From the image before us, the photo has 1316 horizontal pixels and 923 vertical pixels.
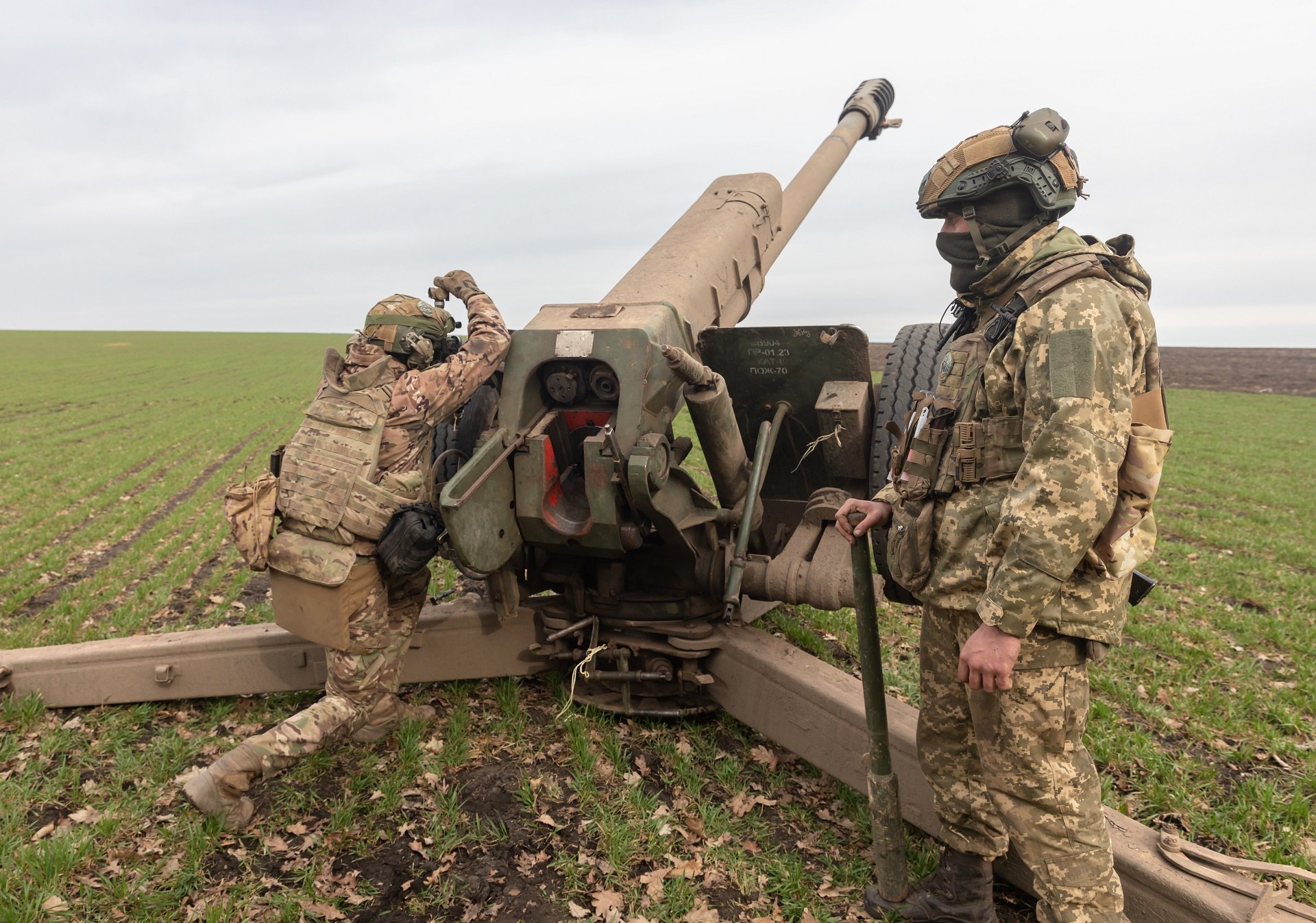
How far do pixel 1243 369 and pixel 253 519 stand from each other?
146 ft

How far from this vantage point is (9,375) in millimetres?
31422

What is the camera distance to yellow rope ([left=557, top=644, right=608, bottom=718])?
13.5ft

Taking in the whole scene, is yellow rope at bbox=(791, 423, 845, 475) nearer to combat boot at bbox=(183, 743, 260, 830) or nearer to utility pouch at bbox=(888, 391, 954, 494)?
utility pouch at bbox=(888, 391, 954, 494)

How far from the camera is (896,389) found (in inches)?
177

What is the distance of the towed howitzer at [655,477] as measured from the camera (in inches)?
143

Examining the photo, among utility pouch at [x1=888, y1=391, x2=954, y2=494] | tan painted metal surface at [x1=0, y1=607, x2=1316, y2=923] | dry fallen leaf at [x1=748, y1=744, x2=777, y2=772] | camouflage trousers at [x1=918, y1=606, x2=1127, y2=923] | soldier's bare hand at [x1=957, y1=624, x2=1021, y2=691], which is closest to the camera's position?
soldier's bare hand at [x1=957, y1=624, x2=1021, y2=691]

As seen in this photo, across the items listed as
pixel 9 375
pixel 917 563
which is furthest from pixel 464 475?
pixel 9 375

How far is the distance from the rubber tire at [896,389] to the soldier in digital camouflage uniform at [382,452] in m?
1.85

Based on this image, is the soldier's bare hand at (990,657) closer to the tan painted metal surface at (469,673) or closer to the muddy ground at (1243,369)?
the tan painted metal surface at (469,673)

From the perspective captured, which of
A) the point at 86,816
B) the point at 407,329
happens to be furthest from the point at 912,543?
the point at 86,816

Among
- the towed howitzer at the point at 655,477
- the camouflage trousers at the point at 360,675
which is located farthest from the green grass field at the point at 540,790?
the towed howitzer at the point at 655,477

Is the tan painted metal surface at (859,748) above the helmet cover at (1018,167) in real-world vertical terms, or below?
below

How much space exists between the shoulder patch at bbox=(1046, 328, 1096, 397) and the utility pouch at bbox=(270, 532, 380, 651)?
2.76m

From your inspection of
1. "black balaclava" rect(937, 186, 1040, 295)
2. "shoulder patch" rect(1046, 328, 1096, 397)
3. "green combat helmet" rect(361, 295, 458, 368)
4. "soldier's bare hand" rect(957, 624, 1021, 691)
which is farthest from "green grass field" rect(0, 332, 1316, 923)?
"black balaclava" rect(937, 186, 1040, 295)
